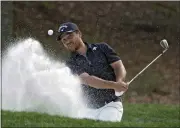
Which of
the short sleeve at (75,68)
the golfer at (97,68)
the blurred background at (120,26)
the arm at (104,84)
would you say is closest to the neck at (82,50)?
the golfer at (97,68)

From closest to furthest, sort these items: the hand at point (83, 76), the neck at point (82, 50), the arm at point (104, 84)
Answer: the arm at point (104, 84) → the hand at point (83, 76) → the neck at point (82, 50)

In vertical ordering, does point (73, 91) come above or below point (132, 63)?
below

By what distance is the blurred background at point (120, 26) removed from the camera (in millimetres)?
16797

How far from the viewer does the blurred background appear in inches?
661

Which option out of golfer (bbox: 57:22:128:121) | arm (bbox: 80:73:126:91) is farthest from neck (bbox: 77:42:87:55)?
arm (bbox: 80:73:126:91)

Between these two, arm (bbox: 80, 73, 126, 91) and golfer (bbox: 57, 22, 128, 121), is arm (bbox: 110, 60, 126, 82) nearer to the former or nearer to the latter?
golfer (bbox: 57, 22, 128, 121)

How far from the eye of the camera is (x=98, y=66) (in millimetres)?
6730

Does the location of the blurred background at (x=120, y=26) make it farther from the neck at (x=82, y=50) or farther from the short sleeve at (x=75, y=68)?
the neck at (x=82, y=50)

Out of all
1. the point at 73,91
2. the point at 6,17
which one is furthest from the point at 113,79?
the point at 6,17

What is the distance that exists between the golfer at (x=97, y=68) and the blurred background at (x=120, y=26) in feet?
30.6

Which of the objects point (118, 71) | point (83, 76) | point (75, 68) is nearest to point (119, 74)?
point (118, 71)

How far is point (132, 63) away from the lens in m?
17.4

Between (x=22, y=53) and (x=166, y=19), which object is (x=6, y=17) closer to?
(x=166, y=19)

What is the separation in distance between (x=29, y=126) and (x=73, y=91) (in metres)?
1.67
